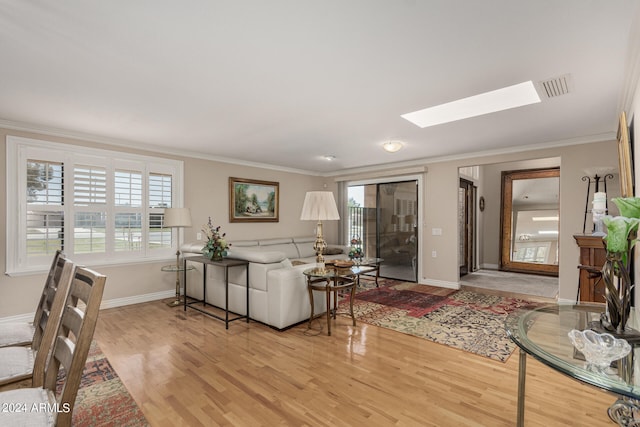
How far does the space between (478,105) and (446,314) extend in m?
2.64

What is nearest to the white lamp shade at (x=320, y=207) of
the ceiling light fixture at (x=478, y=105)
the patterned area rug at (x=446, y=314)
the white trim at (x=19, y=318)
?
the ceiling light fixture at (x=478, y=105)

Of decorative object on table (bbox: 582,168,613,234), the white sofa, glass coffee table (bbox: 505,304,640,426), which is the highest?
decorative object on table (bbox: 582,168,613,234)

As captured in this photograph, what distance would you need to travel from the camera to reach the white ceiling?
5.72ft

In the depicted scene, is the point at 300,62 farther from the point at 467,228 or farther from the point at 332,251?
the point at 467,228

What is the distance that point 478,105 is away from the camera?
3.37 m

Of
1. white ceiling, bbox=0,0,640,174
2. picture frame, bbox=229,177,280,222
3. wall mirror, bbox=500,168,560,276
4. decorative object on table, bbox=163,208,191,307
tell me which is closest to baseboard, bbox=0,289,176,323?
decorative object on table, bbox=163,208,191,307

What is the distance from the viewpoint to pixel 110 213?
4469mm

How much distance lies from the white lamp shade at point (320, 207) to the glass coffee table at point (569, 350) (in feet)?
6.73

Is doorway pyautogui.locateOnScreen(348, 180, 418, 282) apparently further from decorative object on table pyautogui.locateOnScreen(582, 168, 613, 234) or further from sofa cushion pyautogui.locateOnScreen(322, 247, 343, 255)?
decorative object on table pyautogui.locateOnScreen(582, 168, 613, 234)

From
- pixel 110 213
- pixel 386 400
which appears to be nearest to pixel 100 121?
pixel 110 213

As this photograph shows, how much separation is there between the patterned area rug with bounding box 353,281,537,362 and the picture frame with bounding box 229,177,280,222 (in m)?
2.61

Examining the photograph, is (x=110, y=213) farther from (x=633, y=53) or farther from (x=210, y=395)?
(x=633, y=53)

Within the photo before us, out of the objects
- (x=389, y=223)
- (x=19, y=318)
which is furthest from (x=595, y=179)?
(x=19, y=318)

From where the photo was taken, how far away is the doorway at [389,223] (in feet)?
20.9
